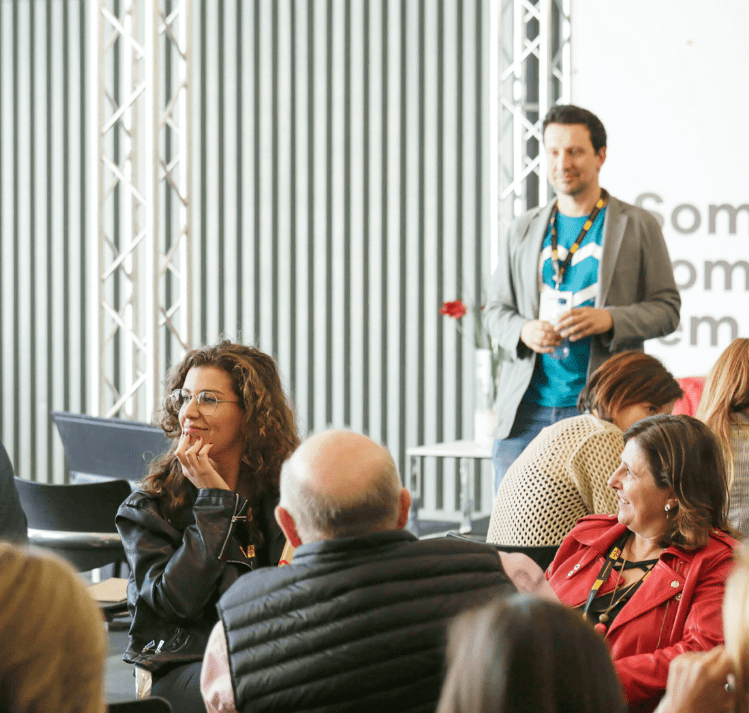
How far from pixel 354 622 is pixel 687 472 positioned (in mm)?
908

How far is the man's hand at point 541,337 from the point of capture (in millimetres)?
3100

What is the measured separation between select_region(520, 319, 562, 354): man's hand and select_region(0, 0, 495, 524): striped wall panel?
3.49m

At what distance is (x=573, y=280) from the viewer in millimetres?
3283

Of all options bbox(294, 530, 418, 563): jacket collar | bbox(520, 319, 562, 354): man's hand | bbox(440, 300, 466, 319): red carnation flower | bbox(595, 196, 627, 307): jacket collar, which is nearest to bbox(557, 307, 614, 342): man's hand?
bbox(520, 319, 562, 354): man's hand

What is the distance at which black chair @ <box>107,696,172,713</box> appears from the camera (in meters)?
1.31

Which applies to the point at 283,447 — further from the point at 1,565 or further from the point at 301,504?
the point at 1,565

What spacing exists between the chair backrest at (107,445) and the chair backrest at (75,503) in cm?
26

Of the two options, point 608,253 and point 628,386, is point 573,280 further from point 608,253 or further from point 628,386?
point 628,386

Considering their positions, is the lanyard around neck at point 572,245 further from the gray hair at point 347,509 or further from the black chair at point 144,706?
the black chair at point 144,706

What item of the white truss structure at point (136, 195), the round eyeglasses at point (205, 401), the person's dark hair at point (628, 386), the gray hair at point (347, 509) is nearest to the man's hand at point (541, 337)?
the person's dark hair at point (628, 386)

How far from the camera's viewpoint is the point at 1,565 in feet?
3.12

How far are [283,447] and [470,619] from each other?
57.3 inches

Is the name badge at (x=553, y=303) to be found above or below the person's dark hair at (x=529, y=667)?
above

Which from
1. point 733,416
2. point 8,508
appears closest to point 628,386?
point 733,416
